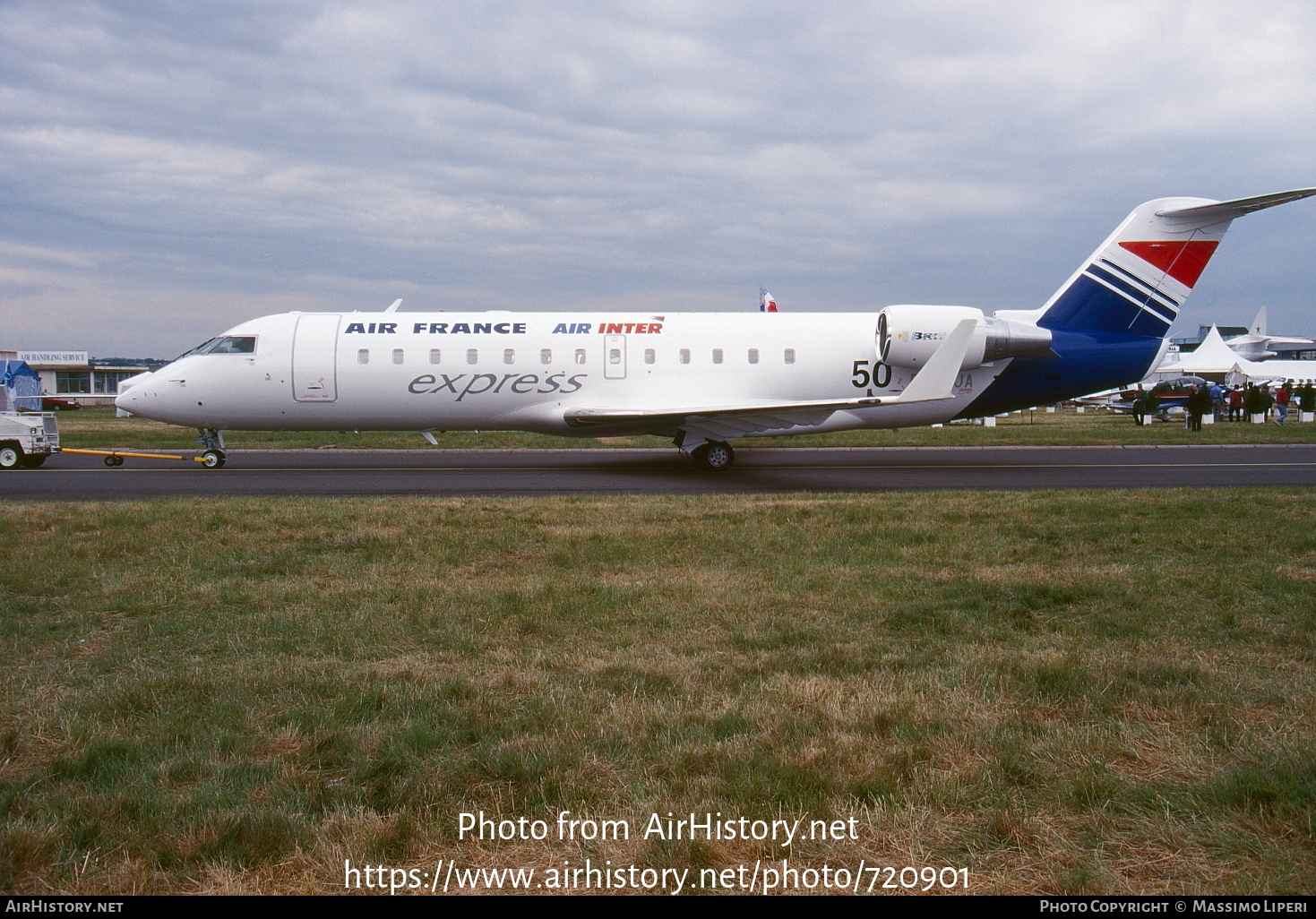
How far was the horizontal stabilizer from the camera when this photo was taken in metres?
16.5

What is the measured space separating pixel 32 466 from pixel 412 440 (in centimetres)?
1033

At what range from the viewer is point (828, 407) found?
16641 mm

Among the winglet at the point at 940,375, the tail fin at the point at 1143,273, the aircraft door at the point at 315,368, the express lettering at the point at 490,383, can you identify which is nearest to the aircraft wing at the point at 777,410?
the winglet at the point at 940,375

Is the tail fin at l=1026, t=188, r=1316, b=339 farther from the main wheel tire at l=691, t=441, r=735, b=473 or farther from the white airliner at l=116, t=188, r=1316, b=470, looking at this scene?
the main wheel tire at l=691, t=441, r=735, b=473

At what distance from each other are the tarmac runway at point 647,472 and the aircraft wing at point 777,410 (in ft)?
3.33

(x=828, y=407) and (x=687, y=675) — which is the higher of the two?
(x=828, y=407)

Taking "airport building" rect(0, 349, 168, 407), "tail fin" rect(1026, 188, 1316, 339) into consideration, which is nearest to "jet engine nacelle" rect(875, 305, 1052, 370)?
"tail fin" rect(1026, 188, 1316, 339)

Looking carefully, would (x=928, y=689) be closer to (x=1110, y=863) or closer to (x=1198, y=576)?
(x=1110, y=863)

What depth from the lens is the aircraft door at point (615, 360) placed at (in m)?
18.7

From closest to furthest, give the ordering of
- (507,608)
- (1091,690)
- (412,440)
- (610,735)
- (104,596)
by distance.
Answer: (610,735) → (1091,690) → (507,608) → (104,596) → (412,440)

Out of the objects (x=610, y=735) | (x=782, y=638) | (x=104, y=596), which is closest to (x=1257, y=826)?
(x=610, y=735)

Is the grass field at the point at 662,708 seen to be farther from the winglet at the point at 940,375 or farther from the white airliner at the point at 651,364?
the white airliner at the point at 651,364

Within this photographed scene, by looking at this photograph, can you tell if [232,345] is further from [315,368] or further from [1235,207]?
[1235,207]

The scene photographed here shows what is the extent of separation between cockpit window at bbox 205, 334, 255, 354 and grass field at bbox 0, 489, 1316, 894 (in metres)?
10.7
